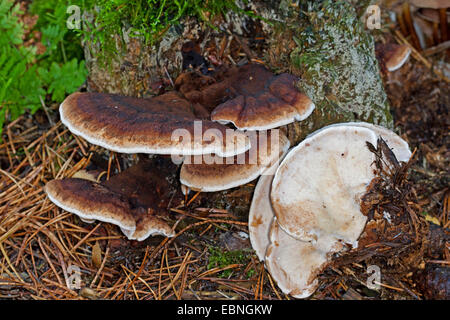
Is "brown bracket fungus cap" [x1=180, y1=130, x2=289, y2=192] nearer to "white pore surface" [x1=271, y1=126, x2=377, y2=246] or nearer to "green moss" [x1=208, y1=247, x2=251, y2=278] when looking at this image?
"white pore surface" [x1=271, y1=126, x2=377, y2=246]

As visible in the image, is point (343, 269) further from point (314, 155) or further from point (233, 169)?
point (233, 169)

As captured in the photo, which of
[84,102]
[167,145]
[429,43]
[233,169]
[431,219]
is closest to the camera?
[167,145]

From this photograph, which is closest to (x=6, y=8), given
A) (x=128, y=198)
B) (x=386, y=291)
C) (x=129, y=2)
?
(x=129, y=2)

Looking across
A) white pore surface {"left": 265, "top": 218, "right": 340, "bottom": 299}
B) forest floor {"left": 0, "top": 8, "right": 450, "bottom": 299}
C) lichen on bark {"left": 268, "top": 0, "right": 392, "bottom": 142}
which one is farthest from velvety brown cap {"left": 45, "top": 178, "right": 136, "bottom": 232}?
lichen on bark {"left": 268, "top": 0, "right": 392, "bottom": 142}

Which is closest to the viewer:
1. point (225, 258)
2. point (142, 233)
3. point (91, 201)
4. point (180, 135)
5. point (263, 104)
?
point (180, 135)

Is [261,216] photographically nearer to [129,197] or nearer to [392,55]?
[129,197]

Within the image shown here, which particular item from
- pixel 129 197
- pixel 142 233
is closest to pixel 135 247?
pixel 142 233
